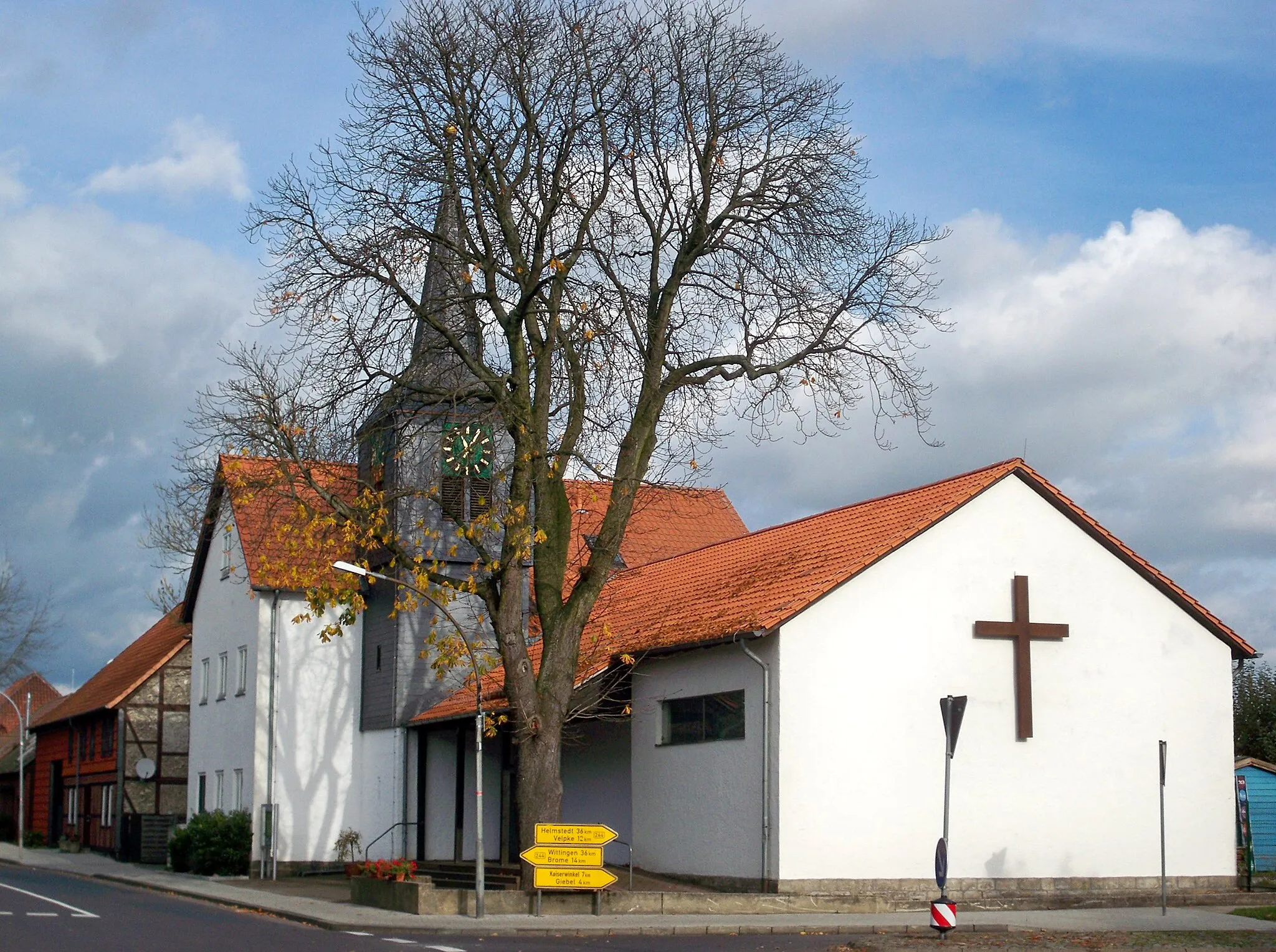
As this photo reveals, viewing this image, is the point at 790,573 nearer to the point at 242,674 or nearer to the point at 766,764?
the point at 766,764

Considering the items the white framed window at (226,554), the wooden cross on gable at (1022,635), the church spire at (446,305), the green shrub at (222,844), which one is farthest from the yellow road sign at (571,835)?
the white framed window at (226,554)

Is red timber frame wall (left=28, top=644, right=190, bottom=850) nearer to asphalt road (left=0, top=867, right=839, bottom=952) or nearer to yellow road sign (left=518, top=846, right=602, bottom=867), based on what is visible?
asphalt road (left=0, top=867, right=839, bottom=952)

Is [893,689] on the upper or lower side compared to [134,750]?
upper

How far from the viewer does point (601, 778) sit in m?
30.0

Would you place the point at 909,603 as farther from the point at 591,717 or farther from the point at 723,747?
the point at 591,717

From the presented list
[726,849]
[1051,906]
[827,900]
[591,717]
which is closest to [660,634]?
[591,717]

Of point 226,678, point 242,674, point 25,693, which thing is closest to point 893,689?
point 242,674

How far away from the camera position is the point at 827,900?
73.8ft

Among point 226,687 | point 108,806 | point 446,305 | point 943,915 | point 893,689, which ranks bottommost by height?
point 108,806

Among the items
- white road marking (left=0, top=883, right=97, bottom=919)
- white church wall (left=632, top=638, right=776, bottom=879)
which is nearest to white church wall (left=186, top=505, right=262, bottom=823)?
white road marking (left=0, top=883, right=97, bottom=919)

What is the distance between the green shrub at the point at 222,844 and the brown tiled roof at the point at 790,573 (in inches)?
261

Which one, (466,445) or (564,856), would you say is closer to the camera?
(564,856)

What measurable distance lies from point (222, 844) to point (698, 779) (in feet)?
44.6

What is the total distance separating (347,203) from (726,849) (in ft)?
38.0
